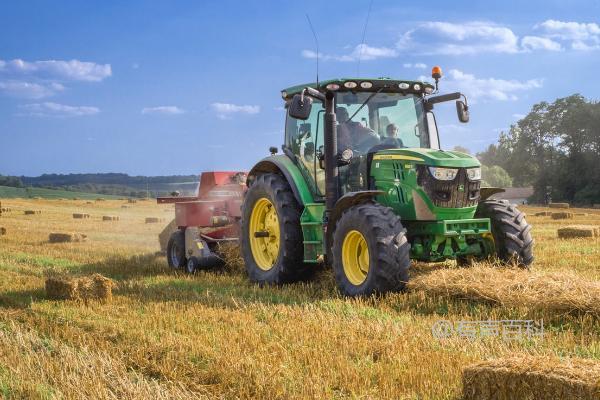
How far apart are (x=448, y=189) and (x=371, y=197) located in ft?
2.78

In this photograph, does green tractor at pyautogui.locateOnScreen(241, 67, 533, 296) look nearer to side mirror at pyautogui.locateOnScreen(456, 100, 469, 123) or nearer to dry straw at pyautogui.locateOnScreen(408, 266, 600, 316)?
side mirror at pyautogui.locateOnScreen(456, 100, 469, 123)

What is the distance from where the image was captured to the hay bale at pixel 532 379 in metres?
3.44

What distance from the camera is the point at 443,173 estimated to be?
7527 mm

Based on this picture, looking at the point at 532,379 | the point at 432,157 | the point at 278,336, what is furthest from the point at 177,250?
the point at 532,379

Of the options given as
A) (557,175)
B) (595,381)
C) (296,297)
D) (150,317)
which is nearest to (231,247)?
(296,297)

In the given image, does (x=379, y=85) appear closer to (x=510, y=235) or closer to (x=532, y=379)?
(x=510, y=235)

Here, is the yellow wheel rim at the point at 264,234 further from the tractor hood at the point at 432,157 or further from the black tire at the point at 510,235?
the black tire at the point at 510,235

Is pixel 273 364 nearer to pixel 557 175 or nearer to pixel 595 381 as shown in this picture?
pixel 595 381

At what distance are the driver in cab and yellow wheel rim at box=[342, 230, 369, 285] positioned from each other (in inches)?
46.1

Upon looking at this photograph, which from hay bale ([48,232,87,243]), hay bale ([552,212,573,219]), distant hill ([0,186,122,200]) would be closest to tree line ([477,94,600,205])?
hay bale ([552,212,573,219])

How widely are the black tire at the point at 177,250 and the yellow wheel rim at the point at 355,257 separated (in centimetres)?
420

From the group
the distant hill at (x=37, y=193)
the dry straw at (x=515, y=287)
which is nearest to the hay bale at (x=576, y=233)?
the dry straw at (x=515, y=287)

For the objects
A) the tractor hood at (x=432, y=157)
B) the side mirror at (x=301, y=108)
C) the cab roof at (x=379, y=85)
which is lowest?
the tractor hood at (x=432, y=157)

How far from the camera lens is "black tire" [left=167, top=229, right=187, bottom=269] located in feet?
36.5
